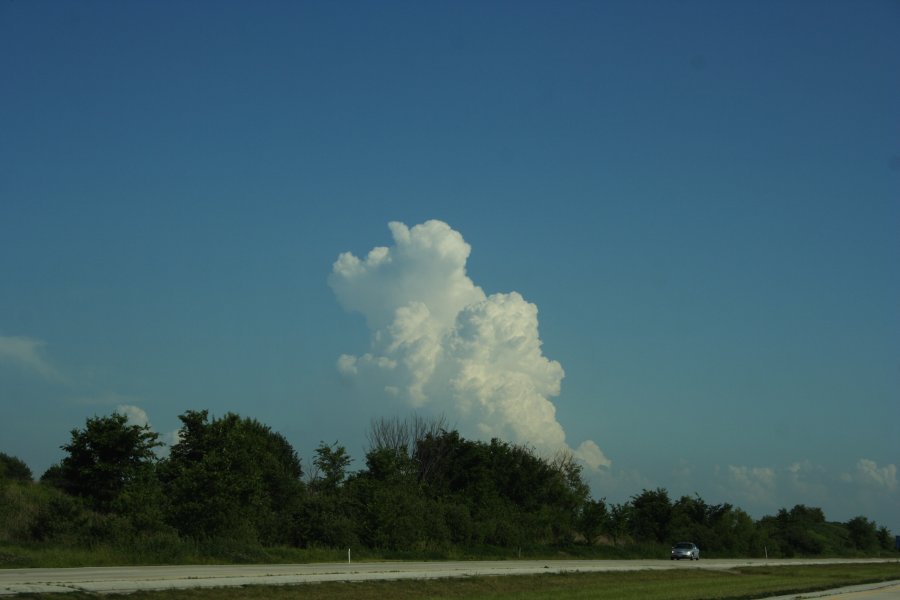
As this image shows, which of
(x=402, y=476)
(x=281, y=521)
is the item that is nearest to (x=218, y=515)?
(x=281, y=521)

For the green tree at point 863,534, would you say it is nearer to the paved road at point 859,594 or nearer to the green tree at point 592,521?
the green tree at point 592,521

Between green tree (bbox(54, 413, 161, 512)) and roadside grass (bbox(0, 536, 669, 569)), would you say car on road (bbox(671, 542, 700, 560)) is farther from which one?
green tree (bbox(54, 413, 161, 512))

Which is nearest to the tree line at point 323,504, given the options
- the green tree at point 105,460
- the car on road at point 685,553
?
the green tree at point 105,460

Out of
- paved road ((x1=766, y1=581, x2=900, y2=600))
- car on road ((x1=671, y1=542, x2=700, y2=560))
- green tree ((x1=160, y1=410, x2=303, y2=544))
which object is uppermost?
green tree ((x1=160, y1=410, x2=303, y2=544))

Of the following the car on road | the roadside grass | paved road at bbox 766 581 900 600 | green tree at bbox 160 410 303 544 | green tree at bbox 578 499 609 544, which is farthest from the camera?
green tree at bbox 578 499 609 544

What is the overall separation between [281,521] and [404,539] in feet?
27.1

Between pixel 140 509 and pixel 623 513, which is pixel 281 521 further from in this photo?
pixel 623 513

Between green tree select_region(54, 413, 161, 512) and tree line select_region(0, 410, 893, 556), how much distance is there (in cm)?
7

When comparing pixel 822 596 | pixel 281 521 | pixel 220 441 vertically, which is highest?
pixel 220 441

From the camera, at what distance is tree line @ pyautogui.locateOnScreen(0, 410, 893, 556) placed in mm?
45062

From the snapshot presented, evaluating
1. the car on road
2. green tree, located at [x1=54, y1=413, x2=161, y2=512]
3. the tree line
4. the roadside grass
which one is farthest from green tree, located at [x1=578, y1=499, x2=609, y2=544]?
green tree, located at [x1=54, y1=413, x2=161, y2=512]

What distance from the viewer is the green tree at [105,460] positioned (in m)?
52.9

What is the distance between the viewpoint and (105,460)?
176 feet

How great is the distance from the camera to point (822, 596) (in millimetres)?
30266
